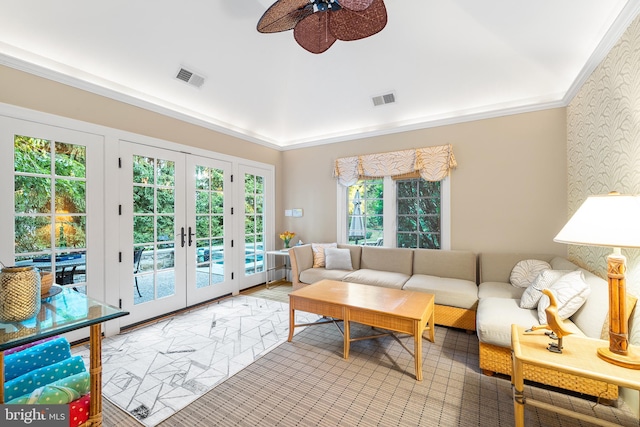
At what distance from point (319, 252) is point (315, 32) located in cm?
302

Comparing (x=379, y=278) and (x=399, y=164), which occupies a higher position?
(x=399, y=164)

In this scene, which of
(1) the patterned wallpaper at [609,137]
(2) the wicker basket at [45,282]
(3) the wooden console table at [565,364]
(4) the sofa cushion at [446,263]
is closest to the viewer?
(3) the wooden console table at [565,364]

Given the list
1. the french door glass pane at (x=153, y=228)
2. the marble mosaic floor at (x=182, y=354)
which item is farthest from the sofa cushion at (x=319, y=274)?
the french door glass pane at (x=153, y=228)

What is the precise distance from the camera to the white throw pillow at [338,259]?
4094 millimetres

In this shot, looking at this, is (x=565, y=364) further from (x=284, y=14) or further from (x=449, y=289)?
(x=284, y=14)

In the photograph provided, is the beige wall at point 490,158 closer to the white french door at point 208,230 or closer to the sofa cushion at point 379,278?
the white french door at point 208,230

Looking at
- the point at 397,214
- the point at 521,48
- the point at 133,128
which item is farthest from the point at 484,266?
the point at 133,128

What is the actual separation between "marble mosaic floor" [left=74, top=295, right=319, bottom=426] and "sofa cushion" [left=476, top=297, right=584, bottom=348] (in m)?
1.81

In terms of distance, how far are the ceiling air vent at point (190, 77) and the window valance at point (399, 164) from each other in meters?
2.30

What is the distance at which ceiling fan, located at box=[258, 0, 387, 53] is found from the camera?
1.82 m

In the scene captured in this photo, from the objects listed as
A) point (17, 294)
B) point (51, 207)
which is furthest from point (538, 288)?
point (51, 207)

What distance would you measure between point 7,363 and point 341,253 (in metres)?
3.38

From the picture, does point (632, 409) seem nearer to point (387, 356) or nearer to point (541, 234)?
point (387, 356)

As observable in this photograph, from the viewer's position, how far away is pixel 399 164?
13.4 ft
